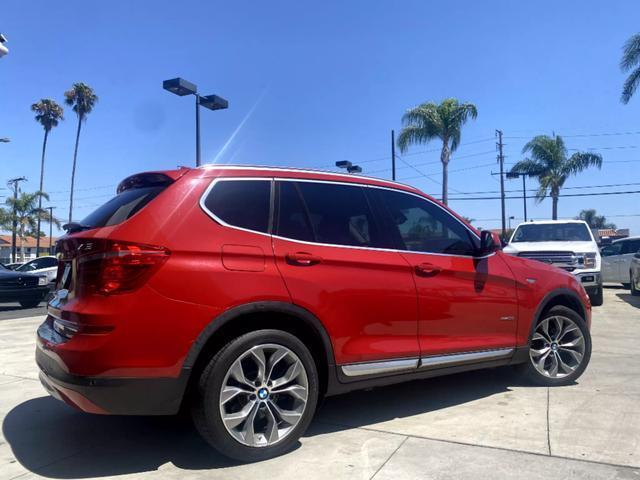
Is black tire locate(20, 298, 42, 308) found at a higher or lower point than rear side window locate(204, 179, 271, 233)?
lower

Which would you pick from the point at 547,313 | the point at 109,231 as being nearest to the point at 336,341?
the point at 109,231

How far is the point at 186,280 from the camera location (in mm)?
3182

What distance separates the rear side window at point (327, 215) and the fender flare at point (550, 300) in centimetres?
189

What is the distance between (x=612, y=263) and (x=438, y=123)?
11448 millimetres

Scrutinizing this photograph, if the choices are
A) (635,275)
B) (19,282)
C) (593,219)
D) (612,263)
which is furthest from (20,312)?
(593,219)

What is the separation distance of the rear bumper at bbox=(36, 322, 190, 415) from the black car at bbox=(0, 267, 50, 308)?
1249 centimetres

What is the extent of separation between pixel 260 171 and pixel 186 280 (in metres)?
1.02

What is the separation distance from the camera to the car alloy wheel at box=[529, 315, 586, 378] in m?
5.16

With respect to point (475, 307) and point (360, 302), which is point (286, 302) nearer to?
point (360, 302)

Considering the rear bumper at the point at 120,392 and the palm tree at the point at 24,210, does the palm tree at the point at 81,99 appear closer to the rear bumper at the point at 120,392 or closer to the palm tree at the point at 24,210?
the palm tree at the point at 24,210

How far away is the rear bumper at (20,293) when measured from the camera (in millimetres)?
13945

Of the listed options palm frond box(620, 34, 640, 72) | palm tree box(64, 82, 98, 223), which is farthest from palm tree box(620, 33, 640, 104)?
palm tree box(64, 82, 98, 223)

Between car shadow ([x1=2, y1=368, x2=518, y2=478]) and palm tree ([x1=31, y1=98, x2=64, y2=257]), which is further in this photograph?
palm tree ([x1=31, y1=98, x2=64, y2=257])

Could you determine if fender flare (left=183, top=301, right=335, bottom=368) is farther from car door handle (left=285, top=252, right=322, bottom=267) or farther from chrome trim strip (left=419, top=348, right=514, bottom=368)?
chrome trim strip (left=419, top=348, right=514, bottom=368)
